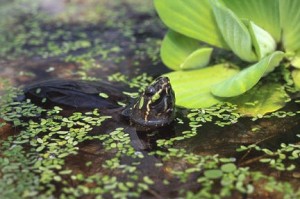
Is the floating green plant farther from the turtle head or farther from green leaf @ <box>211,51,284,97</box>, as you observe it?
the turtle head

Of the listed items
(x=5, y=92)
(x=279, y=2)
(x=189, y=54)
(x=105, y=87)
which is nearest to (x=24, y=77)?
(x=5, y=92)

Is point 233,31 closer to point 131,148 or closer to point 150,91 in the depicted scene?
point 150,91

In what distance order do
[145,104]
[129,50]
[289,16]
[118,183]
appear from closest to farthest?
[118,183] < [145,104] < [289,16] < [129,50]

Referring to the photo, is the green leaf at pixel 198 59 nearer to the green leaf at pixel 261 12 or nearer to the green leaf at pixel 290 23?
the green leaf at pixel 261 12

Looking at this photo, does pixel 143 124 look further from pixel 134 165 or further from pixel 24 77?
pixel 24 77

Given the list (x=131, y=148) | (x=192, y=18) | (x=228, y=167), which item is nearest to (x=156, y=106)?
(x=131, y=148)

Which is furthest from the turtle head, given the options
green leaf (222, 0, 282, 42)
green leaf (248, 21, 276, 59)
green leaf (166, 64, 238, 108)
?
green leaf (222, 0, 282, 42)
